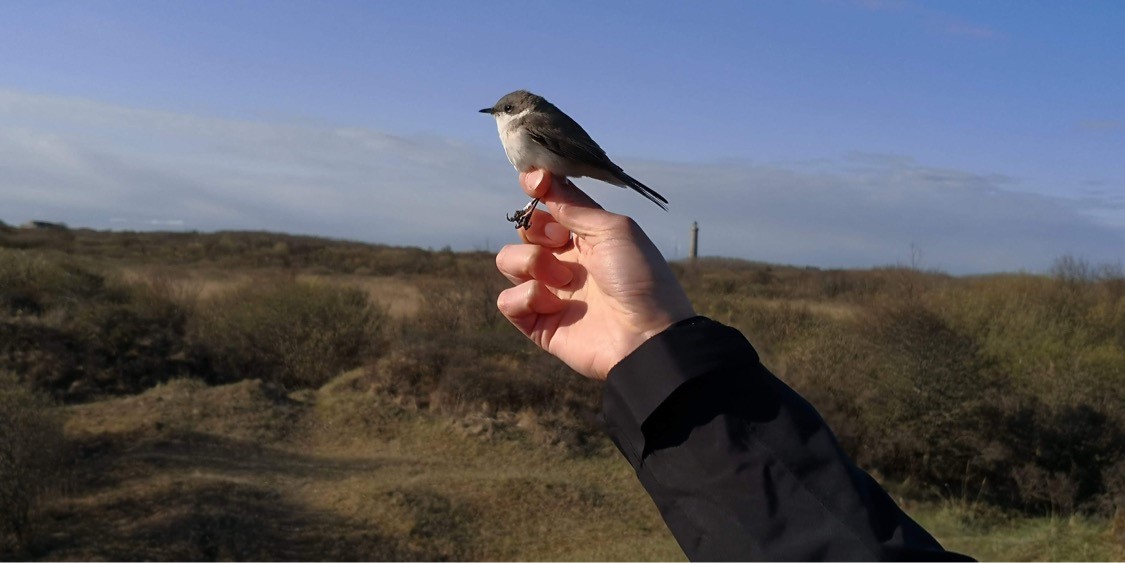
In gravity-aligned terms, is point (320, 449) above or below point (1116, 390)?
below

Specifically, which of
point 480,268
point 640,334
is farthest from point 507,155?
point 480,268

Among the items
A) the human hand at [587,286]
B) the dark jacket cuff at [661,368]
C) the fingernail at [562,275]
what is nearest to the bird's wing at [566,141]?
the human hand at [587,286]

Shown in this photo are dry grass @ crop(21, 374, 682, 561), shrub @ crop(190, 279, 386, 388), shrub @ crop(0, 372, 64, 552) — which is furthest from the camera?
shrub @ crop(190, 279, 386, 388)

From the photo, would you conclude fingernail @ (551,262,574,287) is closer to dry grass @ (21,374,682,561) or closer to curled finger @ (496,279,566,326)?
curled finger @ (496,279,566,326)

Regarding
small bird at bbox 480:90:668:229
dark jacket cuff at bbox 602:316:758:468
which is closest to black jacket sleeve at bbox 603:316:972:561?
dark jacket cuff at bbox 602:316:758:468

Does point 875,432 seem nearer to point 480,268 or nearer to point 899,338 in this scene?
point 899,338

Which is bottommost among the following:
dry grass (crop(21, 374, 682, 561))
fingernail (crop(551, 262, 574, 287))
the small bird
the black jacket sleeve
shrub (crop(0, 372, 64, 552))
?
dry grass (crop(21, 374, 682, 561))
